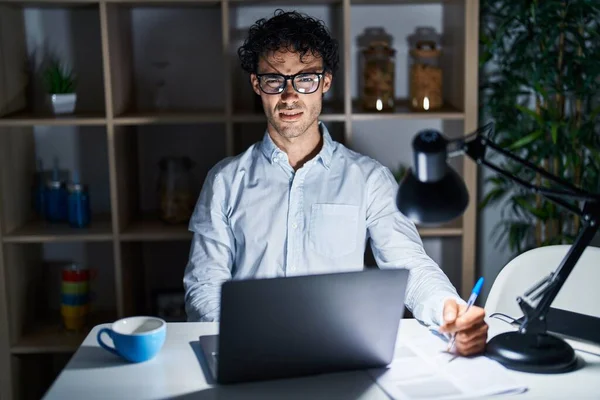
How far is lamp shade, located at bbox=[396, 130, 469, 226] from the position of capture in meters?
1.45

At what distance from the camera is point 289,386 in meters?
1.50

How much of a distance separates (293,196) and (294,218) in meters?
0.07

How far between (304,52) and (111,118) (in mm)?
797

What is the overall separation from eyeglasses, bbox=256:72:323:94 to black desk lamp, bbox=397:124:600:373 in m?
0.91

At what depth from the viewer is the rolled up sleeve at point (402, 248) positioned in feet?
6.61

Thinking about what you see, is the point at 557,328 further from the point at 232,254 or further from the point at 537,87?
the point at 537,87

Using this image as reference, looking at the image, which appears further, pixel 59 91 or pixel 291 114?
pixel 59 91

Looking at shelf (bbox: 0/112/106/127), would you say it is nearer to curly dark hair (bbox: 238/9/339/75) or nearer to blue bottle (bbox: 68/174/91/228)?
blue bottle (bbox: 68/174/91/228)

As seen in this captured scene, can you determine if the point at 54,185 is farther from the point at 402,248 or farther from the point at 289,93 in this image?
the point at 402,248

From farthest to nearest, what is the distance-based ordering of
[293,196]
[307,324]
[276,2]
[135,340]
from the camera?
[276,2], [293,196], [135,340], [307,324]

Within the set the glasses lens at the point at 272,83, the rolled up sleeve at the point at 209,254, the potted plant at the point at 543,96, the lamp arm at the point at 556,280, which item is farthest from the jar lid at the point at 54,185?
the lamp arm at the point at 556,280

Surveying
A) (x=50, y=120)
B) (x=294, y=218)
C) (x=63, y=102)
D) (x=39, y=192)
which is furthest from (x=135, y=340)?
(x=39, y=192)

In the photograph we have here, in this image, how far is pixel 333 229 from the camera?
2455mm

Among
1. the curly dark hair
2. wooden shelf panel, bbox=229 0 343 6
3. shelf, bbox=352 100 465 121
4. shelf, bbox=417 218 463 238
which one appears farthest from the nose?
shelf, bbox=417 218 463 238
